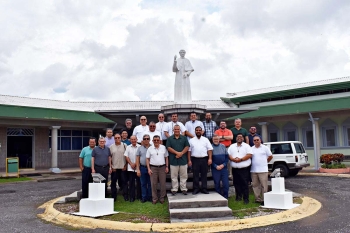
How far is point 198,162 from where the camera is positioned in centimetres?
848

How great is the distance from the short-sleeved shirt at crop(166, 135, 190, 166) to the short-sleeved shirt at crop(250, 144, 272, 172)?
171 centimetres

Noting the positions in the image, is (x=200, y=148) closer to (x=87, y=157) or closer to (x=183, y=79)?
(x=87, y=157)

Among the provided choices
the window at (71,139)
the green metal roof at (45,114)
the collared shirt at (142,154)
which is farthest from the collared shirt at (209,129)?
the window at (71,139)

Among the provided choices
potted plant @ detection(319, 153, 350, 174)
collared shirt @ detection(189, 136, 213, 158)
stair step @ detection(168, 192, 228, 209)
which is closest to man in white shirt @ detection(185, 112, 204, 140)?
collared shirt @ detection(189, 136, 213, 158)

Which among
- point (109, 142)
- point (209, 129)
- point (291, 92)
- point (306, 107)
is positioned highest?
point (291, 92)

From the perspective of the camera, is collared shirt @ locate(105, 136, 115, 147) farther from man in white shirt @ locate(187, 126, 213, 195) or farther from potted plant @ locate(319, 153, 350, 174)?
potted plant @ locate(319, 153, 350, 174)

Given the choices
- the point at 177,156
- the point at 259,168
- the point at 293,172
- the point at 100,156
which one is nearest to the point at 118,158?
the point at 100,156

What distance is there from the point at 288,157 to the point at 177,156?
363 inches

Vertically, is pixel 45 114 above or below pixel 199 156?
above

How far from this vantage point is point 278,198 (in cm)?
798

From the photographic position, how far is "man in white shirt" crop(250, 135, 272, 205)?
28.1 ft

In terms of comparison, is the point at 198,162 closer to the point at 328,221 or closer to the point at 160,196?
the point at 160,196

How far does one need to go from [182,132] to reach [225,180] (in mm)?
1685

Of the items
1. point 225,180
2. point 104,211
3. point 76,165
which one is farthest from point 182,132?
point 76,165
